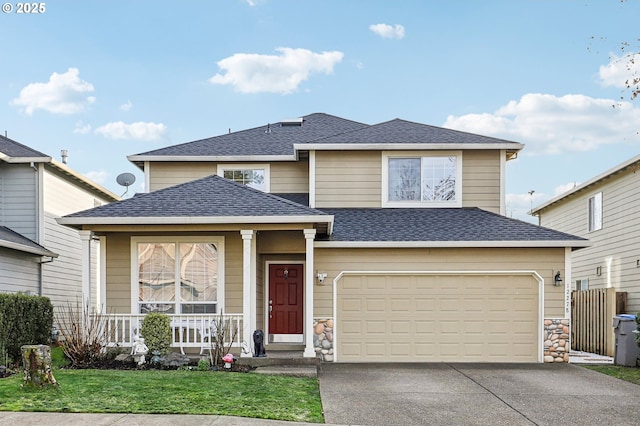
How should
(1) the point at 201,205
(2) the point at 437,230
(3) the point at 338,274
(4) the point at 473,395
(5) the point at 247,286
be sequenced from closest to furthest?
(4) the point at 473,395, (5) the point at 247,286, (1) the point at 201,205, (3) the point at 338,274, (2) the point at 437,230

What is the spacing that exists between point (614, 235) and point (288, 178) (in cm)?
854

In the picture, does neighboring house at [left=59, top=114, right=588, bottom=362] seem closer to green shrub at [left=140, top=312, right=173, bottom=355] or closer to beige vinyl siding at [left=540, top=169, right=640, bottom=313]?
green shrub at [left=140, top=312, right=173, bottom=355]

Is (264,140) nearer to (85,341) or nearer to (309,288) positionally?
(309,288)

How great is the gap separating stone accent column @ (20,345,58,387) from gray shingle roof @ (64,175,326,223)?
3846mm

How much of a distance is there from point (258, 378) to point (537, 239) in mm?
6520

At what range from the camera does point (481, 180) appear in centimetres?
1528

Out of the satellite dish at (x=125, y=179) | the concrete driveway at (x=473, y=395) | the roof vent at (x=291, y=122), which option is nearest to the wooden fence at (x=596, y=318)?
the concrete driveway at (x=473, y=395)

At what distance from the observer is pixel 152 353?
1155 centimetres

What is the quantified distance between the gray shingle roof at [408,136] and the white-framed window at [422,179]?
320mm

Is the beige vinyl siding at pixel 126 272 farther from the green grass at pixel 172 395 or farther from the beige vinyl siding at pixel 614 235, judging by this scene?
the beige vinyl siding at pixel 614 235

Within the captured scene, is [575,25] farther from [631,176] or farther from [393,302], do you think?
[393,302]

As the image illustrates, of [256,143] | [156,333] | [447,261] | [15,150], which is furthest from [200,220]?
[15,150]

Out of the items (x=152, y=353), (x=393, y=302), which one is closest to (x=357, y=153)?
(x=393, y=302)

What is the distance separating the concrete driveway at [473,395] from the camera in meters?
7.82
